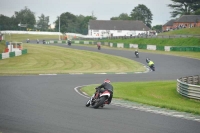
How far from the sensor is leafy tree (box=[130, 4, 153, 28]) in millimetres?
188000

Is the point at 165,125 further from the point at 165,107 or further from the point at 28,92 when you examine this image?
the point at 28,92

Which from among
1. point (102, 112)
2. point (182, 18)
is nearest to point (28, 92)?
point (102, 112)

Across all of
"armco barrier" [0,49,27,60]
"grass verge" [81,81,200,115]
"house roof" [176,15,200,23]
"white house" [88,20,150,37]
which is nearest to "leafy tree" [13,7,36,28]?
"white house" [88,20,150,37]

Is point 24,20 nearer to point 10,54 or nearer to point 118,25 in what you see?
point 118,25

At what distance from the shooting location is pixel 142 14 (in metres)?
189

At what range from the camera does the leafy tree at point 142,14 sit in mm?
A: 188000

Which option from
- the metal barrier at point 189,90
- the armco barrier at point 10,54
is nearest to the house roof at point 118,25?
the armco barrier at point 10,54

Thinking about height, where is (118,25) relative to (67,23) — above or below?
below

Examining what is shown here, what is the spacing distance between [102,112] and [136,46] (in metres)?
62.1

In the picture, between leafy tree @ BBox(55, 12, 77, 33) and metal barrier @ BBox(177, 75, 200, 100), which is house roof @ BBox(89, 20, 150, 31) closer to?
leafy tree @ BBox(55, 12, 77, 33)

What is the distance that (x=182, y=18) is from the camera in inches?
4897

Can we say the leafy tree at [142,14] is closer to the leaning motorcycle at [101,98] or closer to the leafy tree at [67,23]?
the leafy tree at [67,23]

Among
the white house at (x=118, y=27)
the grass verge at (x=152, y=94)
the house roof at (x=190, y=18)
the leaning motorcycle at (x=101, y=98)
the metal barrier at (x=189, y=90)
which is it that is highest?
the house roof at (x=190, y=18)

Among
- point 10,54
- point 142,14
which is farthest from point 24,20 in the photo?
point 10,54
